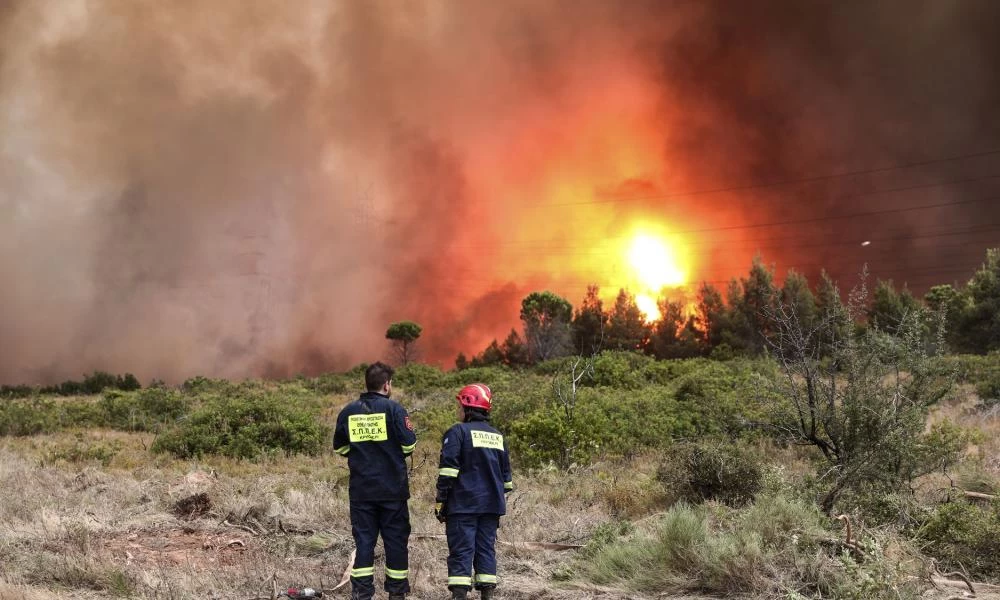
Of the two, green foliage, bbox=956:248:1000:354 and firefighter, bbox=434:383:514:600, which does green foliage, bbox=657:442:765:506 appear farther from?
green foliage, bbox=956:248:1000:354

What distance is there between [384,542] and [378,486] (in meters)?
0.58

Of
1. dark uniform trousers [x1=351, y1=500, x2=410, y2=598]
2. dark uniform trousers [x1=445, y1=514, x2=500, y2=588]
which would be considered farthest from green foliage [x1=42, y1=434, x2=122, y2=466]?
dark uniform trousers [x1=445, y1=514, x2=500, y2=588]

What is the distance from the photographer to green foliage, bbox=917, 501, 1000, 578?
8039mm

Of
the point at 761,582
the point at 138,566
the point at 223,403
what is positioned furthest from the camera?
the point at 223,403

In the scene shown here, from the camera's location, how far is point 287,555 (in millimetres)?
9789

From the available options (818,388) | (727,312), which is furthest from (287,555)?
(727,312)

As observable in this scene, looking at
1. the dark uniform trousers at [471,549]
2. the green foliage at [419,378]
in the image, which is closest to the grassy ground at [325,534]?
the dark uniform trousers at [471,549]

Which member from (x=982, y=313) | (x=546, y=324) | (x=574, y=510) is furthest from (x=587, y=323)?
(x=574, y=510)

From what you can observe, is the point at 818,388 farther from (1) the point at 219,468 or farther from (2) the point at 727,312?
(2) the point at 727,312

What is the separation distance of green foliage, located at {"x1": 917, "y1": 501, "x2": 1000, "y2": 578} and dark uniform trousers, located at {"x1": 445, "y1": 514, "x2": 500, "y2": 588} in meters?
4.60

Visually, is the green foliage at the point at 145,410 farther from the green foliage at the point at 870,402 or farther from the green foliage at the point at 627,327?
the green foliage at the point at 627,327

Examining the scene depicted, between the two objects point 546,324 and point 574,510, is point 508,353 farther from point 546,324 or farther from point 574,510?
point 574,510

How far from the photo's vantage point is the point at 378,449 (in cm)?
757

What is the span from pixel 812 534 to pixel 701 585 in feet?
4.19
